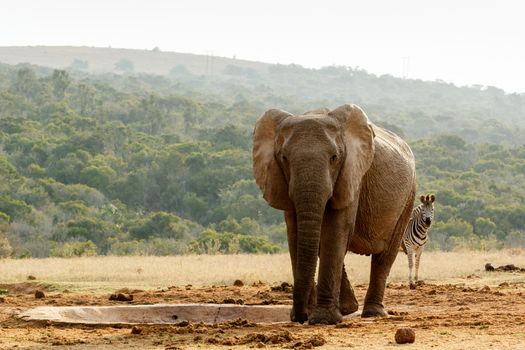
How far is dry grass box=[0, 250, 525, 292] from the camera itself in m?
18.4

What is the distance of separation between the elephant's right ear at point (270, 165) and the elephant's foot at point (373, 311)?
2108 mm

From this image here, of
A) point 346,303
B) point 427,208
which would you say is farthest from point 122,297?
point 427,208

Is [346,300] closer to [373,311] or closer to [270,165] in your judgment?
[373,311]

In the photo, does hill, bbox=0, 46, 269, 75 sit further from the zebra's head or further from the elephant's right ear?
the elephant's right ear

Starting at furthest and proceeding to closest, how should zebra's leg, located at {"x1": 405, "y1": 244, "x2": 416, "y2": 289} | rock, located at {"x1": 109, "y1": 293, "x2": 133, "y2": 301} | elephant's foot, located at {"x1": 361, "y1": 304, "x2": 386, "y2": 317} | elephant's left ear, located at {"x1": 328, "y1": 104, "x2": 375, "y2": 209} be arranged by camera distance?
zebra's leg, located at {"x1": 405, "y1": 244, "x2": 416, "y2": 289} → rock, located at {"x1": 109, "y1": 293, "x2": 133, "y2": 301} → elephant's foot, located at {"x1": 361, "y1": 304, "x2": 386, "y2": 317} → elephant's left ear, located at {"x1": 328, "y1": 104, "x2": 375, "y2": 209}

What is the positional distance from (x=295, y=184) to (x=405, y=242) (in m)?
9.10

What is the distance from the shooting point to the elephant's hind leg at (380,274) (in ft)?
39.7

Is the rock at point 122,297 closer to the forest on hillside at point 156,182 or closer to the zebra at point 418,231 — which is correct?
the zebra at point 418,231

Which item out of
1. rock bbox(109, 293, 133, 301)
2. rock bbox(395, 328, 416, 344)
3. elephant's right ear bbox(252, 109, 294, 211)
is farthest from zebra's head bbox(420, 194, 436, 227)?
rock bbox(395, 328, 416, 344)

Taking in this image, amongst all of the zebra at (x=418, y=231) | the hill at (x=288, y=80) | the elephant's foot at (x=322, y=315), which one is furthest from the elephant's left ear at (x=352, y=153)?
the hill at (x=288, y=80)

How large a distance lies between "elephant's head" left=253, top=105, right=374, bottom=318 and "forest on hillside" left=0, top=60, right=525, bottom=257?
18021mm

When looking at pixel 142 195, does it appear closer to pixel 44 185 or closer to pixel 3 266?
pixel 44 185

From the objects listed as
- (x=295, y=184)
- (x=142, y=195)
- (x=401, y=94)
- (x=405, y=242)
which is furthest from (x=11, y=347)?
(x=401, y=94)

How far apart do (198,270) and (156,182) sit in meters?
30.4
